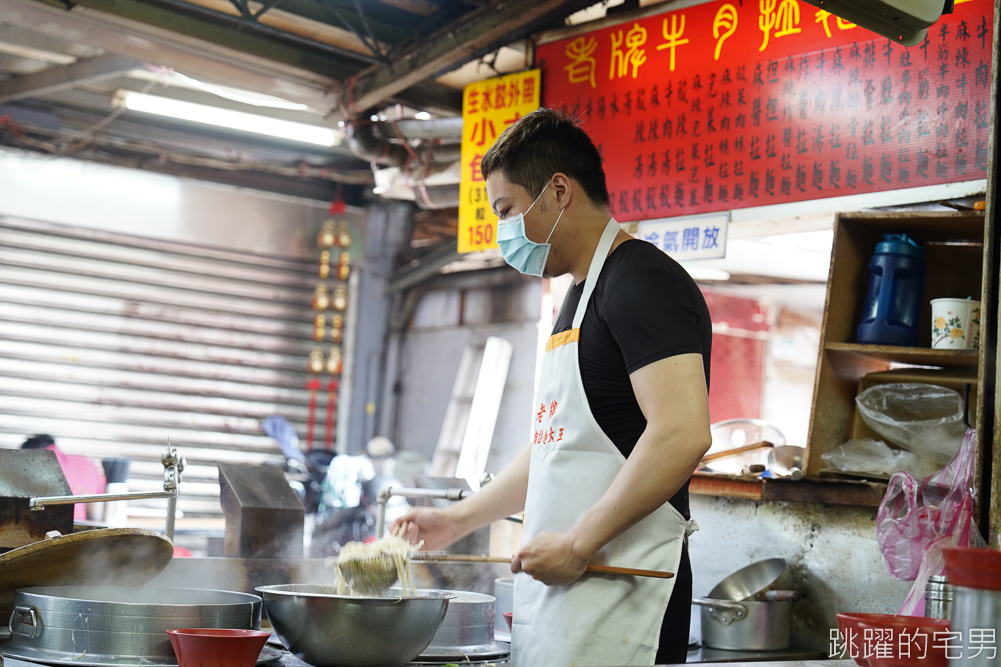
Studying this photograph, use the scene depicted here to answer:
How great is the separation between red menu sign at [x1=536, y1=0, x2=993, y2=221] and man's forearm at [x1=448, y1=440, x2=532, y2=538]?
223cm

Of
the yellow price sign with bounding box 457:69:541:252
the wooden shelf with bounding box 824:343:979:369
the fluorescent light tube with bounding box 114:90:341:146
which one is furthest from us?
the fluorescent light tube with bounding box 114:90:341:146

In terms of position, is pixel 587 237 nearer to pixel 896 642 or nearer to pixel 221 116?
pixel 896 642

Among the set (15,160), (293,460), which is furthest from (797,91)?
(15,160)

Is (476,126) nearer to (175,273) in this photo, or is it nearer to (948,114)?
(948,114)

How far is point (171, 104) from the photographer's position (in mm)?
7848

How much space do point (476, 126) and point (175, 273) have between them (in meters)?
4.32

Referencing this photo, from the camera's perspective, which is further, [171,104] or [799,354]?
[799,354]

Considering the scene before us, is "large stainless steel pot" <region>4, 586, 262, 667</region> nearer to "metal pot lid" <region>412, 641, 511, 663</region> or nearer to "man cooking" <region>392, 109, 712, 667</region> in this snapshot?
"metal pot lid" <region>412, 641, 511, 663</region>

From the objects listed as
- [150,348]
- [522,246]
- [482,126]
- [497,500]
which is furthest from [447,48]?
[150,348]

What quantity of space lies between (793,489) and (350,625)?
2223 millimetres

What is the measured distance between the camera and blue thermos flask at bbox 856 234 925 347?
3.80 metres

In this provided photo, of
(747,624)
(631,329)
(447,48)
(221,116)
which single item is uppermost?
(221,116)

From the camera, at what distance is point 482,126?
6.07m

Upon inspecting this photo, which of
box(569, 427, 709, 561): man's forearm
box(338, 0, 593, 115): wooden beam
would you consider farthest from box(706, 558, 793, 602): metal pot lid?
box(338, 0, 593, 115): wooden beam
